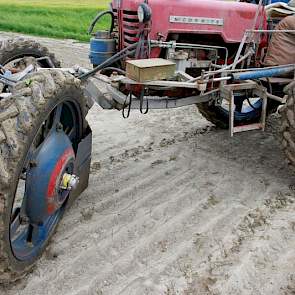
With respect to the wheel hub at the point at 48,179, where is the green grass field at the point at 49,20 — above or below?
below

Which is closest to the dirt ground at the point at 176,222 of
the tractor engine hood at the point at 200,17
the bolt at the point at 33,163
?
the bolt at the point at 33,163

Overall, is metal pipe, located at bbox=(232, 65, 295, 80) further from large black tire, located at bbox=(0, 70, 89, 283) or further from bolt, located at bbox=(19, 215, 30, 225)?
bolt, located at bbox=(19, 215, 30, 225)

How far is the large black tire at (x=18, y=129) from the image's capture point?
2217 millimetres

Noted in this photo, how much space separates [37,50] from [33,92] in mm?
1676

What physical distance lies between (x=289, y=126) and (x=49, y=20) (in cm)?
1342

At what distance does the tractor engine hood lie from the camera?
3.60m

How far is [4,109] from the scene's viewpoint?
237 centimetres

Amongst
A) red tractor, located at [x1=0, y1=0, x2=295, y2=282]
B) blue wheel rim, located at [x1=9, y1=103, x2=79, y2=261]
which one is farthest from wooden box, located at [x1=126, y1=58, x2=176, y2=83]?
blue wheel rim, located at [x1=9, y1=103, x2=79, y2=261]

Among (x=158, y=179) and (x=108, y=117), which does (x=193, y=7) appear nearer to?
(x=158, y=179)

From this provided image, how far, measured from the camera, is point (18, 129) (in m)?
2.29

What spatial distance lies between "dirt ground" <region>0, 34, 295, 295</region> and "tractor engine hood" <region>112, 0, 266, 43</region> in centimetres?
119

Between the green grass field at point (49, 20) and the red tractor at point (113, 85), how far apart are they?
9269 millimetres

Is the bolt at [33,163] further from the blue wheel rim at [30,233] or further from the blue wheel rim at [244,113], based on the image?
the blue wheel rim at [244,113]

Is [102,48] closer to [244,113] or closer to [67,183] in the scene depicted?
[67,183]
